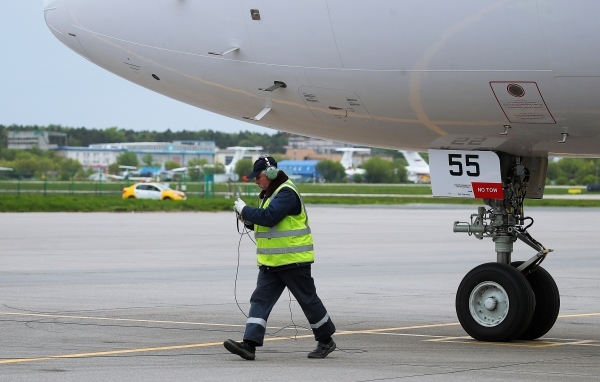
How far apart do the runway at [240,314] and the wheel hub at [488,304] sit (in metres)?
0.32

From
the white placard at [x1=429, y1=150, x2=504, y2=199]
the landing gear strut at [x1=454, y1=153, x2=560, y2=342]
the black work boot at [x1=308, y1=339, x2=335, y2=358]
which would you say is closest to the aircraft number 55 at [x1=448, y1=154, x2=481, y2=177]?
the white placard at [x1=429, y1=150, x2=504, y2=199]

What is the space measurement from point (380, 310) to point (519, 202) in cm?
360

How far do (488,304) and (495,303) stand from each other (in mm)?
76

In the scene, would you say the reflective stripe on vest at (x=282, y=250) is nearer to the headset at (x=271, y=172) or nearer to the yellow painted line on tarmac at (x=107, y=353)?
the headset at (x=271, y=172)

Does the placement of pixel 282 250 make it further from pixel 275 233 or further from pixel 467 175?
pixel 467 175

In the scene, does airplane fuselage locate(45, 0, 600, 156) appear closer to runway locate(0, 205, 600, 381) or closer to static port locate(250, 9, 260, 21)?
static port locate(250, 9, 260, 21)

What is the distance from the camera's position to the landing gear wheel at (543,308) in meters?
11.5

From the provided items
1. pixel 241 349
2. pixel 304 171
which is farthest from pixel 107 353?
pixel 304 171

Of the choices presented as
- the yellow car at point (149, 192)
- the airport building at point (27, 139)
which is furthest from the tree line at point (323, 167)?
the yellow car at point (149, 192)

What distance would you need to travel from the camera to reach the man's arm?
995 centimetres

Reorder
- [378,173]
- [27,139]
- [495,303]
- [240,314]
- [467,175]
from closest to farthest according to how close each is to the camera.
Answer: [495,303] → [467,175] → [240,314] → [378,173] → [27,139]

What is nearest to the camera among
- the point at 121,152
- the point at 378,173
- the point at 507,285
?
the point at 507,285

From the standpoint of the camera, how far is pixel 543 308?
11547 mm

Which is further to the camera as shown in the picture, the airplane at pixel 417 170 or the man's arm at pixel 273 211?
the airplane at pixel 417 170
